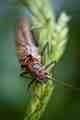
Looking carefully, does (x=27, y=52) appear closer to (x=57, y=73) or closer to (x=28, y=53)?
(x=28, y=53)

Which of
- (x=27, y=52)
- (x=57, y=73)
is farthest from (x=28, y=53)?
(x=57, y=73)

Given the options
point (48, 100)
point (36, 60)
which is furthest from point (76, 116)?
point (36, 60)

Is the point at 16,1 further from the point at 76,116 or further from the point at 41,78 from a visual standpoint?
the point at 76,116
